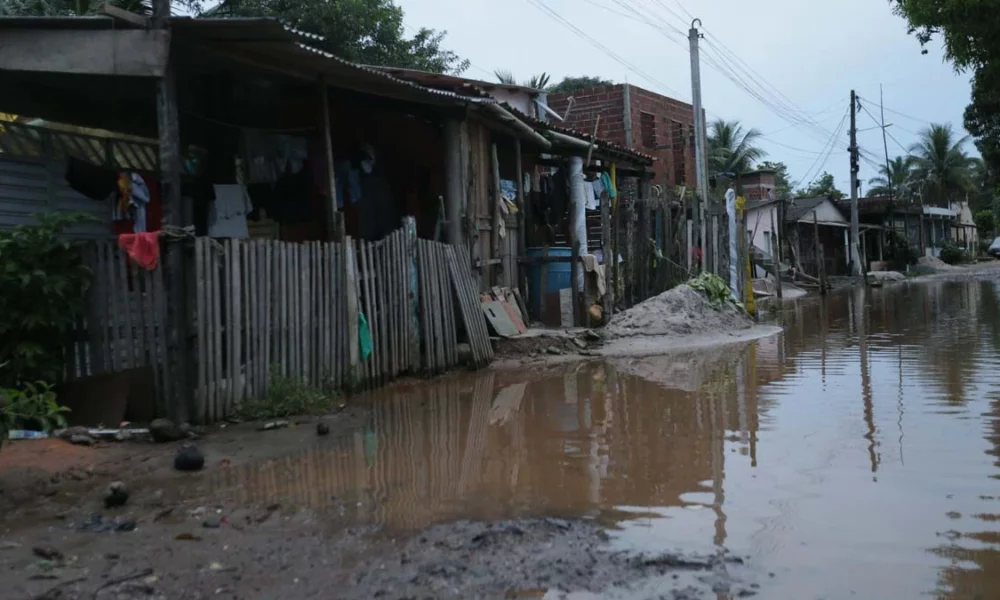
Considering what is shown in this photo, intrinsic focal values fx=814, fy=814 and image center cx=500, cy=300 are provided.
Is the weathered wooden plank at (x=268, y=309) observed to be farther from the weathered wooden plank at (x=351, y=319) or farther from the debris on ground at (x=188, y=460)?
the debris on ground at (x=188, y=460)

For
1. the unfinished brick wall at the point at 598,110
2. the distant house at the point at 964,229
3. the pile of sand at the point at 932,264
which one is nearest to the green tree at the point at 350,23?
the unfinished brick wall at the point at 598,110

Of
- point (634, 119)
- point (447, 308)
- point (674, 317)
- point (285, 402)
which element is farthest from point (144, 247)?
point (634, 119)

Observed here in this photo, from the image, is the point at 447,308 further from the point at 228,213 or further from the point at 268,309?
the point at 268,309

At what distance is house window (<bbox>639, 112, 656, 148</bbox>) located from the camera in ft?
75.9

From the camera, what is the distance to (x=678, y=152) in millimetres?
25172

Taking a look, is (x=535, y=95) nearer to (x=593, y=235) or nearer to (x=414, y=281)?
(x=593, y=235)

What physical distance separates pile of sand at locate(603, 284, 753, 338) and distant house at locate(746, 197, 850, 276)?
14.1 m

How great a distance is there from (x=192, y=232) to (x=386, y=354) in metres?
2.91

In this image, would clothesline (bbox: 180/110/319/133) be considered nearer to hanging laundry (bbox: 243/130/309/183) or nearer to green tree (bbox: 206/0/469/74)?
hanging laundry (bbox: 243/130/309/183)

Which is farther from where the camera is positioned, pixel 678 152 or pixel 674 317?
pixel 678 152

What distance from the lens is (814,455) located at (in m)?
5.73

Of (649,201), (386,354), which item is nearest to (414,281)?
(386,354)

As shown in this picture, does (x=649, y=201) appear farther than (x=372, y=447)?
Yes

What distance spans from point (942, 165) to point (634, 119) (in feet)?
123
